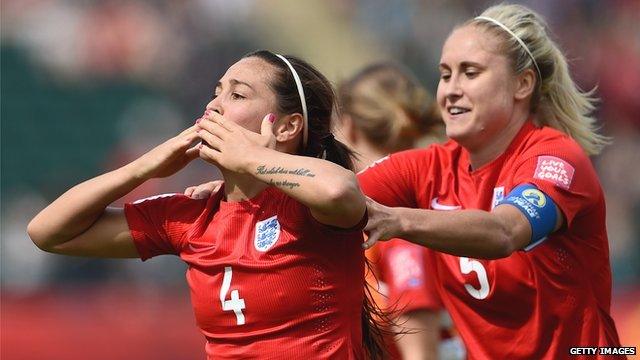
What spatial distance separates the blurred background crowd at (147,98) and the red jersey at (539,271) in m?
4.45

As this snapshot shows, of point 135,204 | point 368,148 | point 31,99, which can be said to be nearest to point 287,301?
point 135,204

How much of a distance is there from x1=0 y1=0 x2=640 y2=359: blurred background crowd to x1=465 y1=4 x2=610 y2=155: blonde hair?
431 centimetres

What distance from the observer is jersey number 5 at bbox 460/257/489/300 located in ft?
11.5

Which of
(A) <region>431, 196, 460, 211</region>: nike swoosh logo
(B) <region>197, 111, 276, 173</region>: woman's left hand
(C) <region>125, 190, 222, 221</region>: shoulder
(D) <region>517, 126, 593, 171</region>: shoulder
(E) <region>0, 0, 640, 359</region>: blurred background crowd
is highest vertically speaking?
(E) <region>0, 0, 640, 359</region>: blurred background crowd

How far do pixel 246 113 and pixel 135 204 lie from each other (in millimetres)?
477

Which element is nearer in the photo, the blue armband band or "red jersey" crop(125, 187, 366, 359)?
"red jersey" crop(125, 187, 366, 359)

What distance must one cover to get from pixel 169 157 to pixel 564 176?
1.36 meters

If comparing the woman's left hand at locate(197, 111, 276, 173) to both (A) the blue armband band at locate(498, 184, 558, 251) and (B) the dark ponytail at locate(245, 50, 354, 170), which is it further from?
(A) the blue armband band at locate(498, 184, 558, 251)

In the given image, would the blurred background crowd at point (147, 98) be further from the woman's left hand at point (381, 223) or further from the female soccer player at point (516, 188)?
the woman's left hand at point (381, 223)

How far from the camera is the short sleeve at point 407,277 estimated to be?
3906 millimetres

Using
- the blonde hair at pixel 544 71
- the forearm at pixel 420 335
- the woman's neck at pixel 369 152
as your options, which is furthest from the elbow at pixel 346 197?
the woman's neck at pixel 369 152

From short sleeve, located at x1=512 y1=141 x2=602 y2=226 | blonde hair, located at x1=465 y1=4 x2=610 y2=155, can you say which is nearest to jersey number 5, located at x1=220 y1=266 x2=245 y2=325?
short sleeve, located at x1=512 y1=141 x2=602 y2=226

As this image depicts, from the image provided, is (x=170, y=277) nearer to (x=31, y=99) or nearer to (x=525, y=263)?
(x=31, y=99)

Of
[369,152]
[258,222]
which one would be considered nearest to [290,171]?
[258,222]
